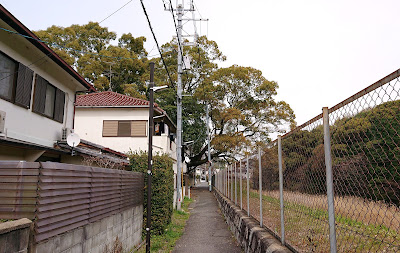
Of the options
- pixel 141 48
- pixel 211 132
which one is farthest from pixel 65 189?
pixel 141 48

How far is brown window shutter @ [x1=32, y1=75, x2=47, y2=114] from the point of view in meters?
9.23

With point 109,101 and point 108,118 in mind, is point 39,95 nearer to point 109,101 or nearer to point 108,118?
point 108,118

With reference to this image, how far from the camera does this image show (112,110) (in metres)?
19.1

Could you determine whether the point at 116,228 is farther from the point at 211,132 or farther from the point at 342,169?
the point at 211,132

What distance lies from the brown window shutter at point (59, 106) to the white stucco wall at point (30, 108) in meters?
0.18

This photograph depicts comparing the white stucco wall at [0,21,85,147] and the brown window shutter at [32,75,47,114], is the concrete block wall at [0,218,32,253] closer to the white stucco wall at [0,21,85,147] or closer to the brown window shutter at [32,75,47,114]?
the white stucco wall at [0,21,85,147]

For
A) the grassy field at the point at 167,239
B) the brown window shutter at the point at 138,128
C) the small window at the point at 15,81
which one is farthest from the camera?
the brown window shutter at the point at 138,128

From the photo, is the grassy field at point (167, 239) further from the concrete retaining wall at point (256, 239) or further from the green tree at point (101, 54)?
the green tree at point (101, 54)

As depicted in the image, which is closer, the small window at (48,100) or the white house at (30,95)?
the white house at (30,95)

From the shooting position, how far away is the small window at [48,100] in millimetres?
9336

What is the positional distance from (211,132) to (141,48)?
1116 centimetres

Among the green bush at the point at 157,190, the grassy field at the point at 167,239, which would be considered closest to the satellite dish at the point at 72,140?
the green bush at the point at 157,190

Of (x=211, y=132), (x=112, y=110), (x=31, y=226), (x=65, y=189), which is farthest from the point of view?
(x=211, y=132)

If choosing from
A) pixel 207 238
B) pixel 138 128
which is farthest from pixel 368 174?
pixel 138 128
